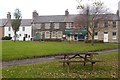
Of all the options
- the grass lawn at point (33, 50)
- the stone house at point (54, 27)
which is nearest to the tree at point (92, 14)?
the grass lawn at point (33, 50)

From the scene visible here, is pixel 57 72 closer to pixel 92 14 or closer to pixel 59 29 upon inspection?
pixel 92 14

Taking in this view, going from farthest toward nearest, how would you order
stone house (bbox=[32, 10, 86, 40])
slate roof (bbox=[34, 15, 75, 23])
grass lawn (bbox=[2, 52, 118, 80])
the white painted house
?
the white painted house, slate roof (bbox=[34, 15, 75, 23]), stone house (bbox=[32, 10, 86, 40]), grass lawn (bbox=[2, 52, 118, 80])

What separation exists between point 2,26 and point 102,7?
178 feet

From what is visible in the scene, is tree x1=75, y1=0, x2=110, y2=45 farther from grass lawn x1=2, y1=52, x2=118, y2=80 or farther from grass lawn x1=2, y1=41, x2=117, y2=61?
grass lawn x1=2, y1=52, x2=118, y2=80

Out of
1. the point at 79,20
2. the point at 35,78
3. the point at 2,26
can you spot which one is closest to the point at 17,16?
the point at 79,20

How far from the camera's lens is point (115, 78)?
12281 millimetres

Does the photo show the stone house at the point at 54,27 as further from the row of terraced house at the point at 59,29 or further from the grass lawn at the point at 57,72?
the grass lawn at the point at 57,72

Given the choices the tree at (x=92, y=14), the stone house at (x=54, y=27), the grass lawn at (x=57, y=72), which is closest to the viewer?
the grass lawn at (x=57, y=72)

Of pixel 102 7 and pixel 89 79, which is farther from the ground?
pixel 102 7

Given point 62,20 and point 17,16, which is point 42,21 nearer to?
point 62,20

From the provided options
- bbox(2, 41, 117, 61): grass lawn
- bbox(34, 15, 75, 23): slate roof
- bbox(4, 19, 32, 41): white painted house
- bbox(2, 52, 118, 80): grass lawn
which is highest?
bbox(34, 15, 75, 23): slate roof

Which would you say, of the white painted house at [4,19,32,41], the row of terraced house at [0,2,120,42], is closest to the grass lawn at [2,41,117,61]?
the row of terraced house at [0,2,120,42]

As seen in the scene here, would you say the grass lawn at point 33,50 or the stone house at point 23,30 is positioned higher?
the stone house at point 23,30

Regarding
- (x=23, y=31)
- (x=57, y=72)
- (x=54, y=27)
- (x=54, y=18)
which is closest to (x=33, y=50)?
(x=57, y=72)
